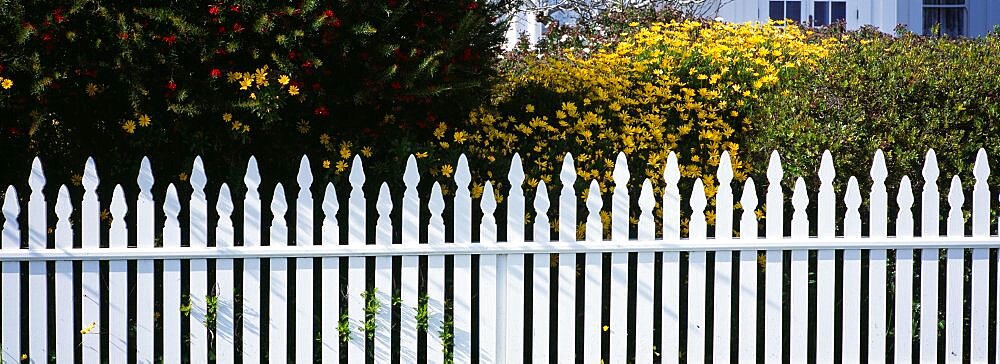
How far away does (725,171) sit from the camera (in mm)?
3877

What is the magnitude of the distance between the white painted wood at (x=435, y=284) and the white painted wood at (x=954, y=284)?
6.29 feet

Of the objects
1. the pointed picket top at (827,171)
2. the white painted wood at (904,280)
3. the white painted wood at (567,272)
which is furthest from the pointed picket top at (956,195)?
the white painted wood at (567,272)

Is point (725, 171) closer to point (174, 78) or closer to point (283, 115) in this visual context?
point (283, 115)

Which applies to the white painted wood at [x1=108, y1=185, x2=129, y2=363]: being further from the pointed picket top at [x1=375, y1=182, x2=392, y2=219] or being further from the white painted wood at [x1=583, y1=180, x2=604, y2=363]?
the white painted wood at [x1=583, y1=180, x2=604, y2=363]

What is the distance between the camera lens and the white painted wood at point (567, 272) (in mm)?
3867

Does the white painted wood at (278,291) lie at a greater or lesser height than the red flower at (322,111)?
lesser

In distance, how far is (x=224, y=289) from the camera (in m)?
3.87

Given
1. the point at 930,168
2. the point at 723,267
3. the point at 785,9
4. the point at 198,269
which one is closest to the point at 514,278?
the point at 723,267

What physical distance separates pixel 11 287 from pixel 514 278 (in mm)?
1790

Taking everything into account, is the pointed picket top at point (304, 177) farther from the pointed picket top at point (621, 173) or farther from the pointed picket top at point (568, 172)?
the pointed picket top at point (621, 173)

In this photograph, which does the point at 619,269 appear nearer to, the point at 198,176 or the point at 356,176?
the point at 356,176

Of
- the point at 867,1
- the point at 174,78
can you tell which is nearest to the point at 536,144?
the point at 174,78

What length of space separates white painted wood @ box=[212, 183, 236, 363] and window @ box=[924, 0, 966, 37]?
358 inches

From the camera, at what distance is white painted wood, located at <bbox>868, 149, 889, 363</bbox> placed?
3930 mm
